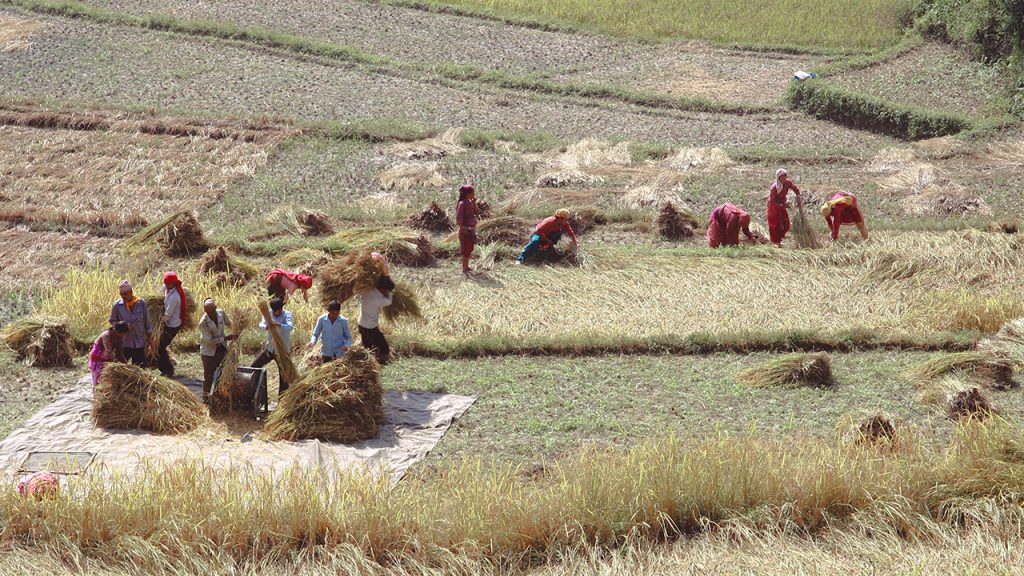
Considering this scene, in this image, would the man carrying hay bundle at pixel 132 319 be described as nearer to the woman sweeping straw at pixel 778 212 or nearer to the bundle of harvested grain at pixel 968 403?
the bundle of harvested grain at pixel 968 403

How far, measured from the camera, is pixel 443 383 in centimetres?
1102

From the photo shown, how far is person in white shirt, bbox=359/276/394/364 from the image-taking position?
10930 mm

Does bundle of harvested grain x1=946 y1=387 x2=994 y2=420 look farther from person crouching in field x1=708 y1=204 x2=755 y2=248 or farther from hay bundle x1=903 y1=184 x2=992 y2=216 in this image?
hay bundle x1=903 y1=184 x2=992 y2=216

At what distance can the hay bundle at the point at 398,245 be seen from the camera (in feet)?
47.9

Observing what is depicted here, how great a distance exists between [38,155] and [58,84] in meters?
5.33

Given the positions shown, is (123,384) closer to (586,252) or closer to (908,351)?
(586,252)

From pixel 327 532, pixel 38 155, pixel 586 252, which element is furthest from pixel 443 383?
pixel 38 155

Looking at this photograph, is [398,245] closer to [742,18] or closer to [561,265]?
[561,265]

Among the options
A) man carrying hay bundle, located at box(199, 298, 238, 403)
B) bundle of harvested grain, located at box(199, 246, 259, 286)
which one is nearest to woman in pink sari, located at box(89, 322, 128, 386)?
man carrying hay bundle, located at box(199, 298, 238, 403)

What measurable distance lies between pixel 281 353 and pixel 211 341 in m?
0.72

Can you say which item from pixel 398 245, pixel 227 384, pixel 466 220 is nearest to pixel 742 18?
pixel 398 245

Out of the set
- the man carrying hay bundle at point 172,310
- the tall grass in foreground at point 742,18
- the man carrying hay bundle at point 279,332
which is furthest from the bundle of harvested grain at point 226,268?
the tall grass in foreground at point 742,18

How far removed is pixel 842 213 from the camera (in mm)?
14891

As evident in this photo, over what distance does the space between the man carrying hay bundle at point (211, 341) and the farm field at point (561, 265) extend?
0.65 meters
